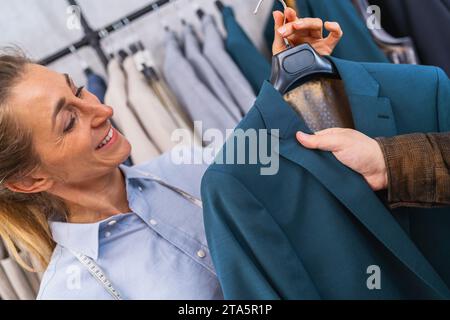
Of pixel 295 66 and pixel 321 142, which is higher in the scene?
pixel 295 66

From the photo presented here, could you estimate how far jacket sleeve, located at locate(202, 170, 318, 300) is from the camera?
66cm

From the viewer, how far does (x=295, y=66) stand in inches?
28.2

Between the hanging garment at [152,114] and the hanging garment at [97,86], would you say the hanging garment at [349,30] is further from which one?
the hanging garment at [97,86]

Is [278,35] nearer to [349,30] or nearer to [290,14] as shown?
[290,14]

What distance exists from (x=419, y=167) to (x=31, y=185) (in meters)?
0.66

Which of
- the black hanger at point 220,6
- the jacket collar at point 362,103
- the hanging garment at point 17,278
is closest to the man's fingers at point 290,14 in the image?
the jacket collar at point 362,103

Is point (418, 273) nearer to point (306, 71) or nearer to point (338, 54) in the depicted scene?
point (306, 71)

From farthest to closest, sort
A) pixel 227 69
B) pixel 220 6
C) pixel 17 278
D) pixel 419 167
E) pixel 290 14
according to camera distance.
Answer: pixel 220 6 → pixel 227 69 → pixel 17 278 → pixel 290 14 → pixel 419 167

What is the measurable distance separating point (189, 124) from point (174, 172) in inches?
11.1

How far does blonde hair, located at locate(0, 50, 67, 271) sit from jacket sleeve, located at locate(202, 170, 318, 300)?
0.33 m

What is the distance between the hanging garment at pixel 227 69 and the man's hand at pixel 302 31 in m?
0.37

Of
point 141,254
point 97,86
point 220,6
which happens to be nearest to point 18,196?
point 141,254

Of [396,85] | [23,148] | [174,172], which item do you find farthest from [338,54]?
[23,148]
